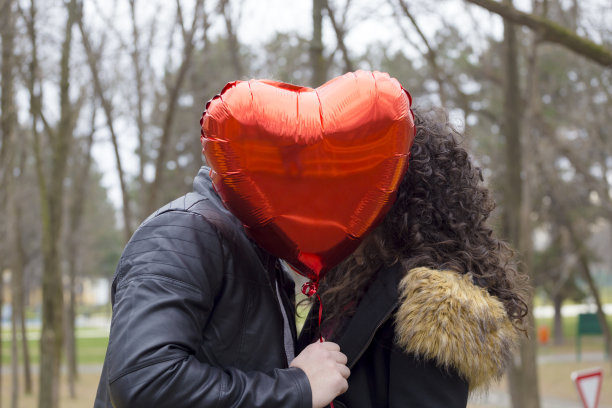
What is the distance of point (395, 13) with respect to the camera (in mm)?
6992

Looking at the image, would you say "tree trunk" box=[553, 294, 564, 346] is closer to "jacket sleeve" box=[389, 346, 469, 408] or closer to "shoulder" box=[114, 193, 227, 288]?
"jacket sleeve" box=[389, 346, 469, 408]

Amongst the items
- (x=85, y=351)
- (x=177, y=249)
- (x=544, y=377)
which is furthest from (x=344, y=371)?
(x=85, y=351)

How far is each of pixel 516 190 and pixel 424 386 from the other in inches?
192

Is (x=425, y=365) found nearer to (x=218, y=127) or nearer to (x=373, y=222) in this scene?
(x=373, y=222)

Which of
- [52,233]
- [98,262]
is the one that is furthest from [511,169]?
[98,262]

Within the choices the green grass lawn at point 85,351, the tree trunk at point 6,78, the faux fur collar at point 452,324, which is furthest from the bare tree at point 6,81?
the green grass lawn at point 85,351

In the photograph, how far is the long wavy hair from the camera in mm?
1646

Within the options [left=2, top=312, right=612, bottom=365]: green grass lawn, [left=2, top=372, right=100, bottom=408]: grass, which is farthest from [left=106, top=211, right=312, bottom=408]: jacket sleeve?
[left=2, top=312, right=612, bottom=365]: green grass lawn

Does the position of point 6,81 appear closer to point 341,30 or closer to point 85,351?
point 341,30

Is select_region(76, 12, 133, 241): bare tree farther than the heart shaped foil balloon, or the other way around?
select_region(76, 12, 133, 241): bare tree

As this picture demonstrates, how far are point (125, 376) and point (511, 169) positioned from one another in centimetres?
540

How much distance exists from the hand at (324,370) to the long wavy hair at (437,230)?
17 cm

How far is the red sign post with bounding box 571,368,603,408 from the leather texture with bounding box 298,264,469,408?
4.01 meters

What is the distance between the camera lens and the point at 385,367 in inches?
62.8
